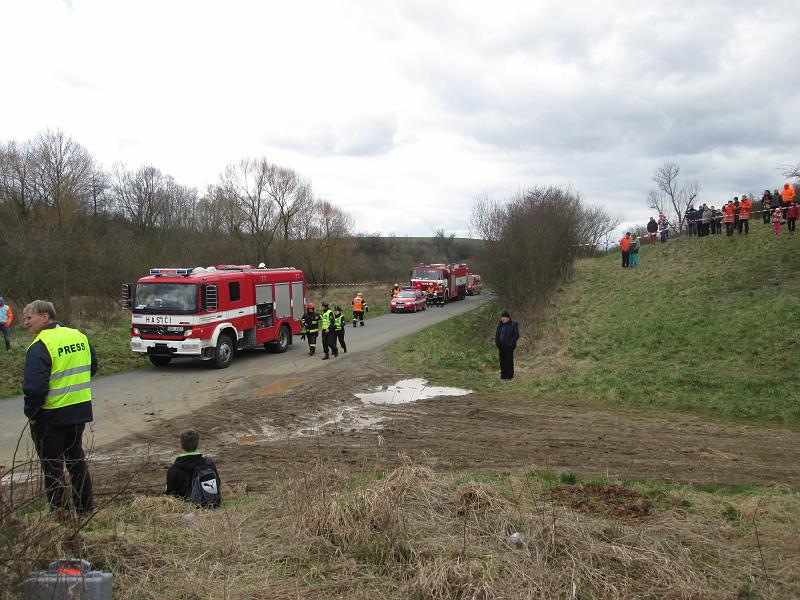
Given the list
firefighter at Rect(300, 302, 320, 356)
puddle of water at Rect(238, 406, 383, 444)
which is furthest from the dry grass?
firefighter at Rect(300, 302, 320, 356)

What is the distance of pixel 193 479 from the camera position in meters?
5.93

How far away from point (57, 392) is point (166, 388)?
29.2ft

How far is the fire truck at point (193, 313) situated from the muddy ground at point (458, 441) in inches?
150

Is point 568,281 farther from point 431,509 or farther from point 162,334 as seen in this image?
point 431,509

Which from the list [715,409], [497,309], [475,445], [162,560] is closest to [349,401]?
[475,445]

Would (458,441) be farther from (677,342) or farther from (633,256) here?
(633,256)

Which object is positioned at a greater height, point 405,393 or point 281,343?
point 281,343

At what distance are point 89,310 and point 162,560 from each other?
23.1 m

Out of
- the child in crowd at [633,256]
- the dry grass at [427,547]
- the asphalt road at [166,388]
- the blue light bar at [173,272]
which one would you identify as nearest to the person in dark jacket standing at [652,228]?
the child in crowd at [633,256]

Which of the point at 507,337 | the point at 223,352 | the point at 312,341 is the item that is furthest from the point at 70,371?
the point at 312,341

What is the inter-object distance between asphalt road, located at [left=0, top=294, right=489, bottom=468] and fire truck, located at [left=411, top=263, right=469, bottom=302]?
802 inches

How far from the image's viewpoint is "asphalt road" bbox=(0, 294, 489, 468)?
9.83 meters

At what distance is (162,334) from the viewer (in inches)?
615

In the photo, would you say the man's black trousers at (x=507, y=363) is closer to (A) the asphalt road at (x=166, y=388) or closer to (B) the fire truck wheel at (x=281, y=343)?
(A) the asphalt road at (x=166, y=388)
